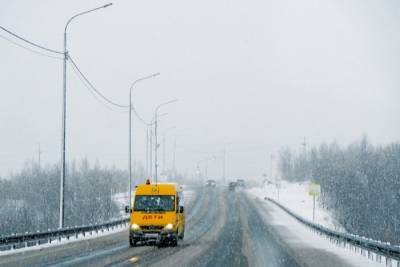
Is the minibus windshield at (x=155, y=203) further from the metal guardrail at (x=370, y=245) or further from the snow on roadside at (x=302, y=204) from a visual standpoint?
the snow on roadside at (x=302, y=204)

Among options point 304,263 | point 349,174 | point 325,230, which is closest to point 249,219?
point 325,230

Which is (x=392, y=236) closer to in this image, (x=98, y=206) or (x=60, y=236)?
(x=98, y=206)

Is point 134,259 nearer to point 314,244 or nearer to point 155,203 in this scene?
point 155,203

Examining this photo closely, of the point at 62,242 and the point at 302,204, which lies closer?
the point at 62,242

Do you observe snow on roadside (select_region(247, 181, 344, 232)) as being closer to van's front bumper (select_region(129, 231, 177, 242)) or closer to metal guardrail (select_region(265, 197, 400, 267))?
metal guardrail (select_region(265, 197, 400, 267))

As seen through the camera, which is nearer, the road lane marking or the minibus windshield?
the road lane marking

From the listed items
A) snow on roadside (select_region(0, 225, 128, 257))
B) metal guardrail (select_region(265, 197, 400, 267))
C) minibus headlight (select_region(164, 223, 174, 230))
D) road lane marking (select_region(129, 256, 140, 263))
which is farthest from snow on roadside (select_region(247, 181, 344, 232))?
road lane marking (select_region(129, 256, 140, 263))

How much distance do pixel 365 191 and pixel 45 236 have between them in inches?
3884

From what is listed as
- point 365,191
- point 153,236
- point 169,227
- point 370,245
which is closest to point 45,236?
point 153,236

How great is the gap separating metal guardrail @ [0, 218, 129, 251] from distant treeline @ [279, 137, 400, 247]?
176 ft

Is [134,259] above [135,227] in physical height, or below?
below

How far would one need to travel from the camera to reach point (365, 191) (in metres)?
120

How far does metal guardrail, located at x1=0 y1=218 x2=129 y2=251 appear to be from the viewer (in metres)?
23.7

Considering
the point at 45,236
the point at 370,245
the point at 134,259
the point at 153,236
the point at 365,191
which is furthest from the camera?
the point at 365,191
